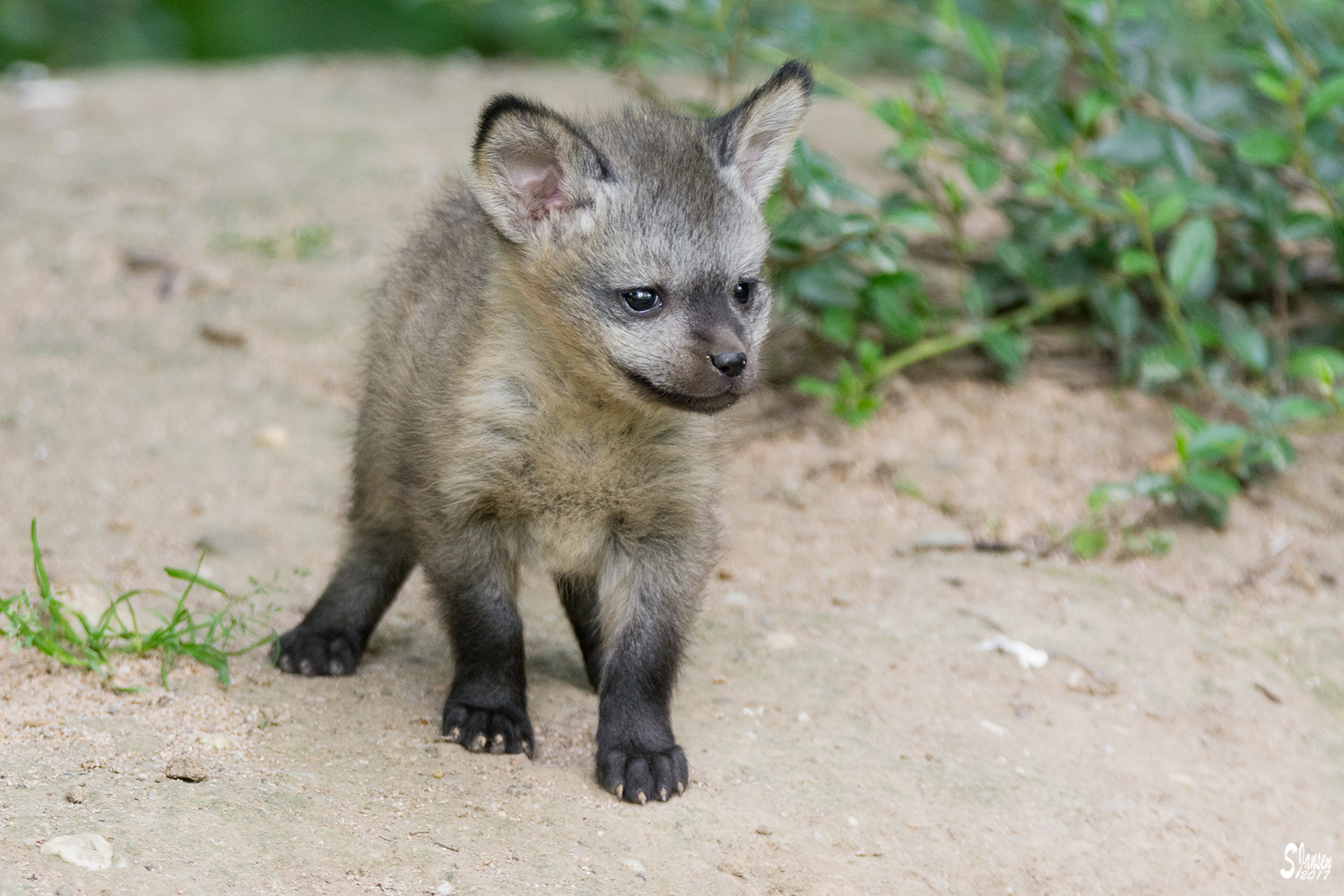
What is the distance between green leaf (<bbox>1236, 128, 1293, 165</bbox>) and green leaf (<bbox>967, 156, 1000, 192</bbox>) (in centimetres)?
93

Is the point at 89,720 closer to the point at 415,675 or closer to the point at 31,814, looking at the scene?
the point at 31,814

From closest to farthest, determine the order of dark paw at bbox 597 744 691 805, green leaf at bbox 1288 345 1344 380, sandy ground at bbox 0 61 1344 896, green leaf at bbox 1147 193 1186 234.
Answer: sandy ground at bbox 0 61 1344 896 → dark paw at bbox 597 744 691 805 → green leaf at bbox 1288 345 1344 380 → green leaf at bbox 1147 193 1186 234

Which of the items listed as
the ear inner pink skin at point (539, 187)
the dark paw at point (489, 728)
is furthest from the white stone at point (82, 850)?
the ear inner pink skin at point (539, 187)

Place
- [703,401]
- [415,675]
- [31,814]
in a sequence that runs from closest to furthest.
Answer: [31,814] → [703,401] → [415,675]

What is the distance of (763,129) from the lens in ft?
13.5

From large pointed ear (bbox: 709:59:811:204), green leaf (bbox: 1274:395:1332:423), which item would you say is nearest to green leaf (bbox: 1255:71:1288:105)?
green leaf (bbox: 1274:395:1332:423)

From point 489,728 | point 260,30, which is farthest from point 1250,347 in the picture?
point 260,30

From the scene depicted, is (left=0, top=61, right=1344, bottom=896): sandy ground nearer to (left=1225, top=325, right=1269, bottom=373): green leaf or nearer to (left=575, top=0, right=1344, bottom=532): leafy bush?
(left=575, top=0, right=1344, bottom=532): leafy bush

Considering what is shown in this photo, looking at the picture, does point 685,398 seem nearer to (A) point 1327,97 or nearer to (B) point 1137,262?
(B) point 1137,262

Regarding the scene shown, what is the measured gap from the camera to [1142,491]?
5090mm

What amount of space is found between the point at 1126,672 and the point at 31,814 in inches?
123

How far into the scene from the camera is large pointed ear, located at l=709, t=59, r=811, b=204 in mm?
4008

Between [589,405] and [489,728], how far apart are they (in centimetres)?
89

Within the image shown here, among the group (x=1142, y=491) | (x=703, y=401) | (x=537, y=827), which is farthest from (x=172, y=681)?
(x=1142, y=491)
